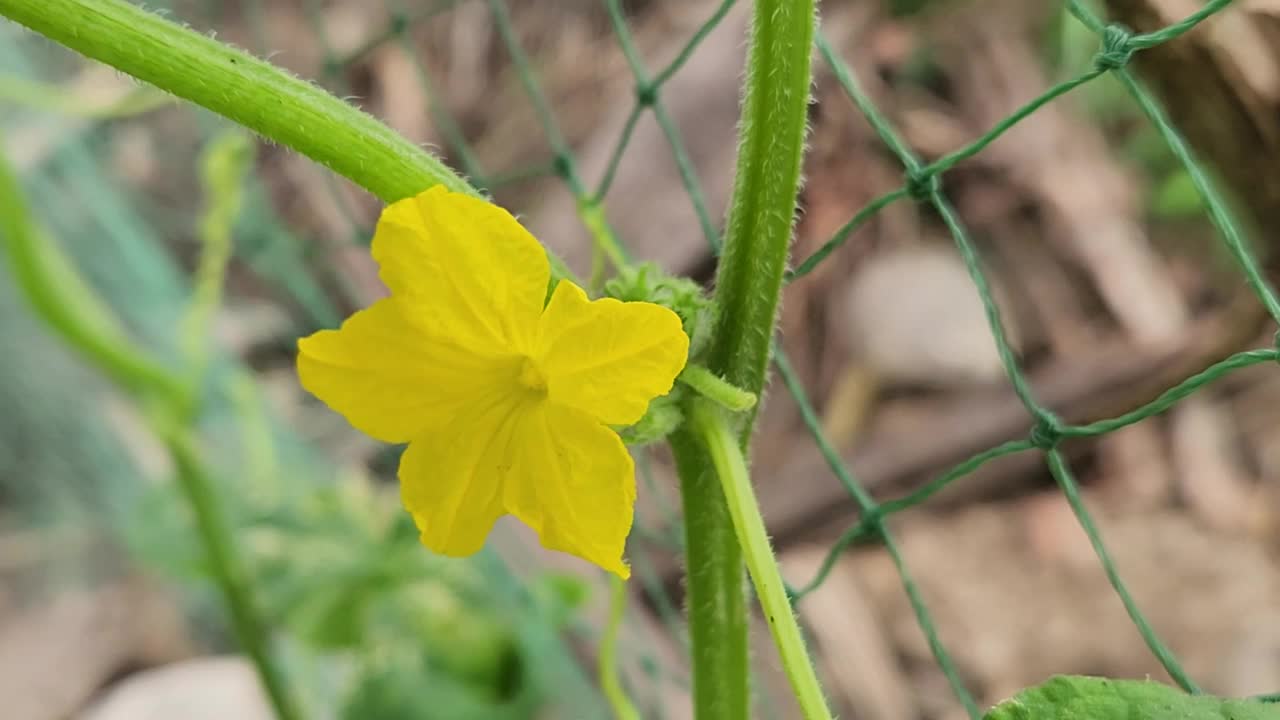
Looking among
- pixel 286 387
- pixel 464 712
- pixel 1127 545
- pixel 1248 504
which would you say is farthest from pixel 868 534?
pixel 286 387

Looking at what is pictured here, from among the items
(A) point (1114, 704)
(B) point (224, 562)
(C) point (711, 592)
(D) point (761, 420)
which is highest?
(D) point (761, 420)

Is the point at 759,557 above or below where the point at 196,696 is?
below

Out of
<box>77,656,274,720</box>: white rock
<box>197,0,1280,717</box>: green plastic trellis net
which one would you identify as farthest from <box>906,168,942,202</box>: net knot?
<box>77,656,274,720</box>: white rock

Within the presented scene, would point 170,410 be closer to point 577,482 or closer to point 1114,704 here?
point 577,482

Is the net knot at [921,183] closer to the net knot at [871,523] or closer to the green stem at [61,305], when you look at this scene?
the net knot at [871,523]

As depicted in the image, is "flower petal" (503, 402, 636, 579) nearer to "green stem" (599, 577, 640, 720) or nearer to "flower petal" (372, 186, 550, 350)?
"flower petal" (372, 186, 550, 350)

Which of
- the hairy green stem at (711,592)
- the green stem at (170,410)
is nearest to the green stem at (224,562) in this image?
the green stem at (170,410)

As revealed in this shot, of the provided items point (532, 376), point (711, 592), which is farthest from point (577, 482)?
point (711, 592)
